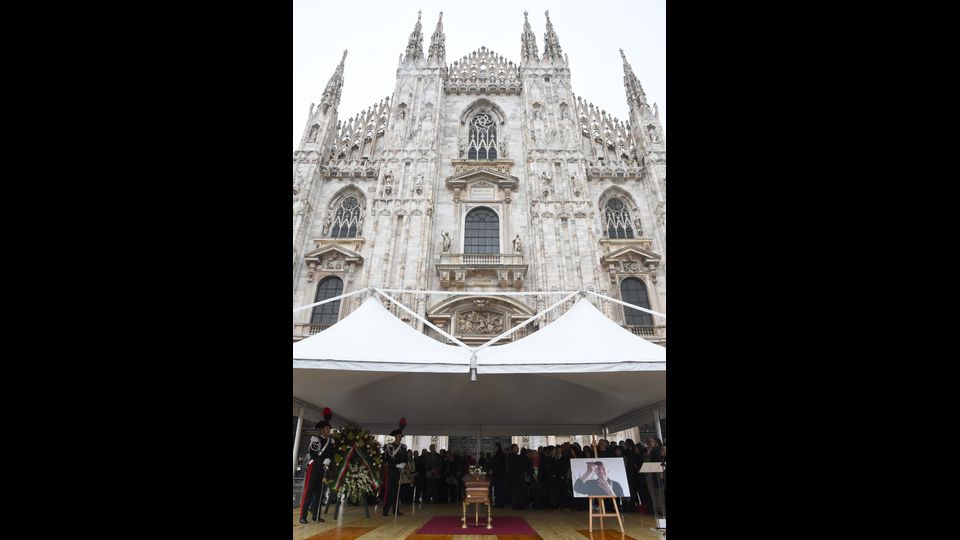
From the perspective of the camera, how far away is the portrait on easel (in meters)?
5.80

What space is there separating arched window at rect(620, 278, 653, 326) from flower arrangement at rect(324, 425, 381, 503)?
1304 cm

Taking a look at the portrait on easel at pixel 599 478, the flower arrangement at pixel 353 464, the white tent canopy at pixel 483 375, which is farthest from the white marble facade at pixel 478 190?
the portrait on easel at pixel 599 478

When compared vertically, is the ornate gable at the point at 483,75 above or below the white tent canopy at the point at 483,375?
above

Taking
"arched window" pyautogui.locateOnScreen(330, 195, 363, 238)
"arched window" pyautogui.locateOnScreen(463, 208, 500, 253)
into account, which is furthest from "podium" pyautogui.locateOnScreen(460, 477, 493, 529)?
"arched window" pyautogui.locateOnScreen(330, 195, 363, 238)

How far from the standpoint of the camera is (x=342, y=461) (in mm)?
6445

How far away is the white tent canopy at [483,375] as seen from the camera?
5762 mm

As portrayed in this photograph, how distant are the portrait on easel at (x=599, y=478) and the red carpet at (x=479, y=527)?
2.88 feet

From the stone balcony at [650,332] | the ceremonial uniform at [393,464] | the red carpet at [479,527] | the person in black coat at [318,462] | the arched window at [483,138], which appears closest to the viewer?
the red carpet at [479,527]

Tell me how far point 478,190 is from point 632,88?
10530mm

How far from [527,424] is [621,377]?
479 centimetres

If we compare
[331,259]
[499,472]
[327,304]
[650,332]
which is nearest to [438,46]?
[331,259]

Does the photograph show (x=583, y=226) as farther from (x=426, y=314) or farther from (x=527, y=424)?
(x=527, y=424)

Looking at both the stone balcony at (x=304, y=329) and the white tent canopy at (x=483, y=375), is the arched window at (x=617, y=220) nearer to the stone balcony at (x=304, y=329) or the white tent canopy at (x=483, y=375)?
the white tent canopy at (x=483, y=375)

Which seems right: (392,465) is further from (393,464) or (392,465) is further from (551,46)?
(551,46)
